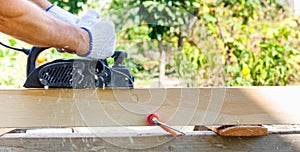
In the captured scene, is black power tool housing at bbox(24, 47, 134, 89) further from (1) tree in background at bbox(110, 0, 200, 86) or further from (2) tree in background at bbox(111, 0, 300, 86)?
(2) tree in background at bbox(111, 0, 300, 86)

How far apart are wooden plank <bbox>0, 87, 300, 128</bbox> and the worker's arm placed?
0.14 metres

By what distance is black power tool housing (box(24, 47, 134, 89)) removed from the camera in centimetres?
126

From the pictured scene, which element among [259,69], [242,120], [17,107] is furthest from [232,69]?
[17,107]

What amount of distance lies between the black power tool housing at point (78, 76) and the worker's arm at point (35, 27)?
6cm

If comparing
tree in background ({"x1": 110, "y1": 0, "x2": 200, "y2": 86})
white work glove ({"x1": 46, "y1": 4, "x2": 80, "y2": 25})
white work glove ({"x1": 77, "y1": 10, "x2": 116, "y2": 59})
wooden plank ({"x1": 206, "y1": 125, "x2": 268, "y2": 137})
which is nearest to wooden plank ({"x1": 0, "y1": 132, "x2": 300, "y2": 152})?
wooden plank ({"x1": 206, "y1": 125, "x2": 268, "y2": 137})

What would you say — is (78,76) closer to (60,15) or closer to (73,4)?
(60,15)

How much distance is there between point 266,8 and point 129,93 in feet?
12.2

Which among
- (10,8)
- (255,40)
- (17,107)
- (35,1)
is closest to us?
(10,8)

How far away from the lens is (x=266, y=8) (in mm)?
4637

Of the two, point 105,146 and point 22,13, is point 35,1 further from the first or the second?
point 105,146

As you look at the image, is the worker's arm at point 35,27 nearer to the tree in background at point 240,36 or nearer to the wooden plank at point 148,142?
the wooden plank at point 148,142

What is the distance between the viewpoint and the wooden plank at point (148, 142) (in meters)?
1.23

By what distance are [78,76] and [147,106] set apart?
0.22 metres

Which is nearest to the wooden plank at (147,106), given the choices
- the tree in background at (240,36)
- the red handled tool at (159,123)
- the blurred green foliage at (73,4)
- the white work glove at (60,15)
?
the red handled tool at (159,123)
